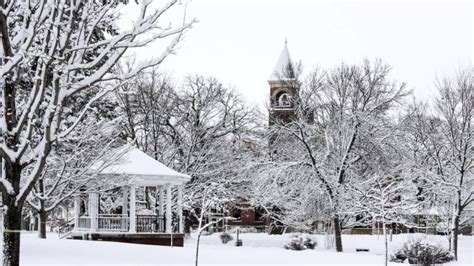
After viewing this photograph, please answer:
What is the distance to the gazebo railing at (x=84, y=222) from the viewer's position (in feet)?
100

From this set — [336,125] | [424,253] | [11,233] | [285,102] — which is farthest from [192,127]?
[11,233]

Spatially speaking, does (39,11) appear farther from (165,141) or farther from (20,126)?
(165,141)

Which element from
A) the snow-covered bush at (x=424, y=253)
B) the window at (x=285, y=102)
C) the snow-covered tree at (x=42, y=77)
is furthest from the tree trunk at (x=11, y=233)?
the window at (x=285, y=102)

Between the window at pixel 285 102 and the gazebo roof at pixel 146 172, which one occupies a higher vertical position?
the window at pixel 285 102

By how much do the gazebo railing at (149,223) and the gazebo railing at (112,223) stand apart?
761mm

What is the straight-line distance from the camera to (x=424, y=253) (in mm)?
22766

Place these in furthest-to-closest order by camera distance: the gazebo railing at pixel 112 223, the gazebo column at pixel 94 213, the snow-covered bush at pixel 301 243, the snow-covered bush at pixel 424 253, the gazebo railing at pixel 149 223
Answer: the snow-covered bush at pixel 301 243 → the gazebo railing at pixel 149 223 → the gazebo railing at pixel 112 223 → the gazebo column at pixel 94 213 → the snow-covered bush at pixel 424 253

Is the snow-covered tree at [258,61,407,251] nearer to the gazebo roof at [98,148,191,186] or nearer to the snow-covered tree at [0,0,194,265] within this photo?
the gazebo roof at [98,148,191,186]

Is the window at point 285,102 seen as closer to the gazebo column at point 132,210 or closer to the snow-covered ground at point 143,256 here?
the gazebo column at point 132,210

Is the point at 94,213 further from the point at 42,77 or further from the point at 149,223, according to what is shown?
the point at 42,77

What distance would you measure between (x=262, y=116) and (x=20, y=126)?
31.5 m

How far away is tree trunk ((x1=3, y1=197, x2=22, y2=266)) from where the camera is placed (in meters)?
9.27

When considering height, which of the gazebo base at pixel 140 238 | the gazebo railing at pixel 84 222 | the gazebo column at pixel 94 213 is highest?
the gazebo column at pixel 94 213

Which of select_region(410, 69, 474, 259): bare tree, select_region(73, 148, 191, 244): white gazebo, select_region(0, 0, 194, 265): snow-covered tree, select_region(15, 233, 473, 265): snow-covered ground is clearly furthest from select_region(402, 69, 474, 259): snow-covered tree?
select_region(0, 0, 194, 265): snow-covered tree
